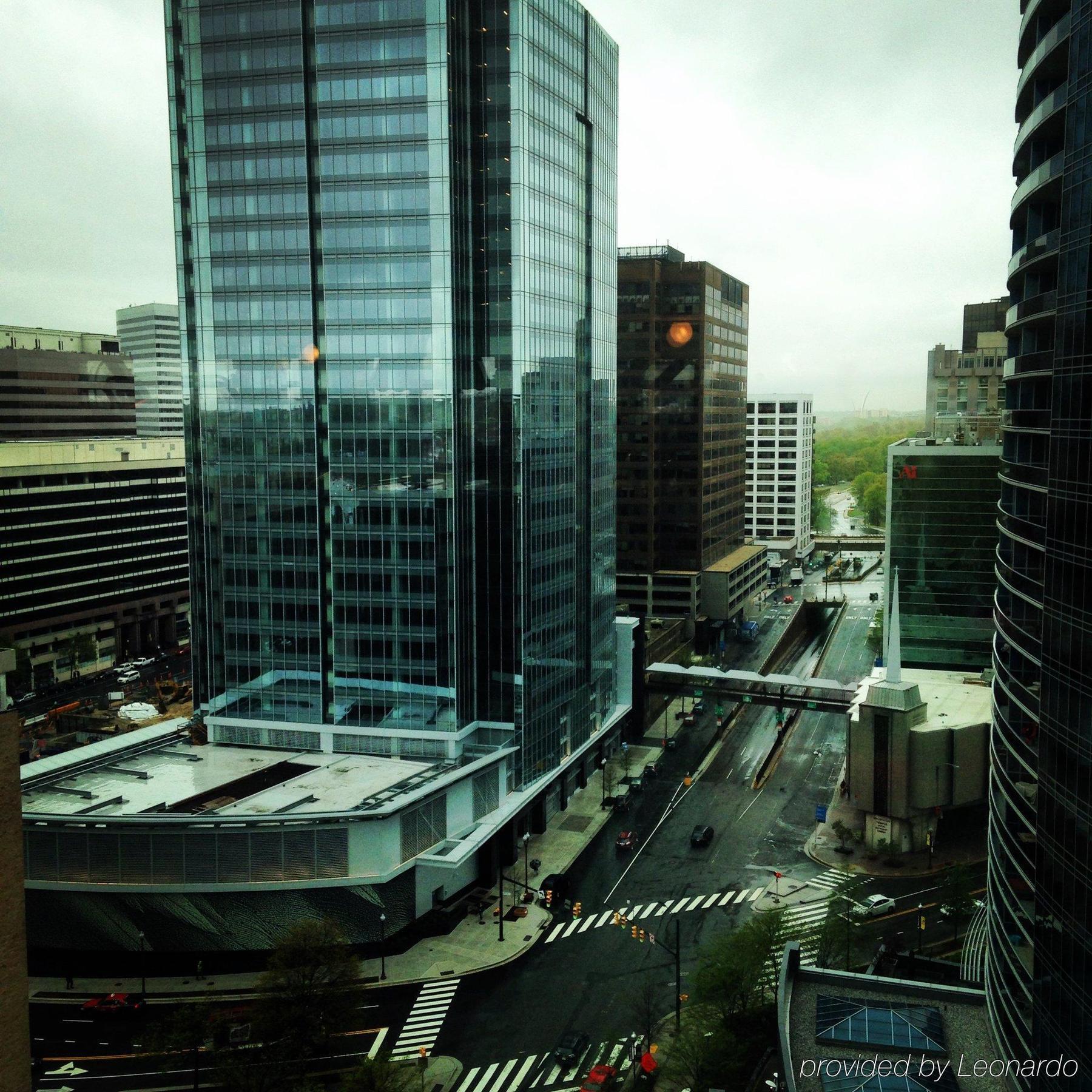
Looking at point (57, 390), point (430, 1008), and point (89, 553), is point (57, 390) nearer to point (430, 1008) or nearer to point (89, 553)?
point (89, 553)

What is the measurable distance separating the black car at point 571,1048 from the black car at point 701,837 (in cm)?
2403

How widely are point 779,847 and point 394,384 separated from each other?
1618 inches

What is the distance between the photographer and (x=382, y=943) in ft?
180

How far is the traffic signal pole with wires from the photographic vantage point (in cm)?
4859

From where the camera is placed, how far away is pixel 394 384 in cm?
6494

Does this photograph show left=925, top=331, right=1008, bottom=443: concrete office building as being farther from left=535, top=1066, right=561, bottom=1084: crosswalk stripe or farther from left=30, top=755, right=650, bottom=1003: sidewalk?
left=535, top=1066, right=561, bottom=1084: crosswalk stripe

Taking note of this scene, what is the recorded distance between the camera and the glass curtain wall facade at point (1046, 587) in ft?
90.5

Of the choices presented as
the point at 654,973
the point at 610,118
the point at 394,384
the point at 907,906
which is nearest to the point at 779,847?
the point at 907,906

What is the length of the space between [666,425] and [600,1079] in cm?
9564

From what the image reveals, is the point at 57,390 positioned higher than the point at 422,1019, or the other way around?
the point at 57,390

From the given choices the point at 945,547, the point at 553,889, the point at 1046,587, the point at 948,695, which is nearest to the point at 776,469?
the point at 945,547

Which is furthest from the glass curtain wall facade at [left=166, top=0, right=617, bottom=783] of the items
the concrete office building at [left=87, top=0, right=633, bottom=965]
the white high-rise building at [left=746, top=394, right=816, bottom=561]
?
the white high-rise building at [left=746, top=394, right=816, bottom=561]

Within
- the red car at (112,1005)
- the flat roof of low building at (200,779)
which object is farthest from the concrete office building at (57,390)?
the red car at (112,1005)

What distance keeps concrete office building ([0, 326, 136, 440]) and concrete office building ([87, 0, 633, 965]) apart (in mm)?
87470
